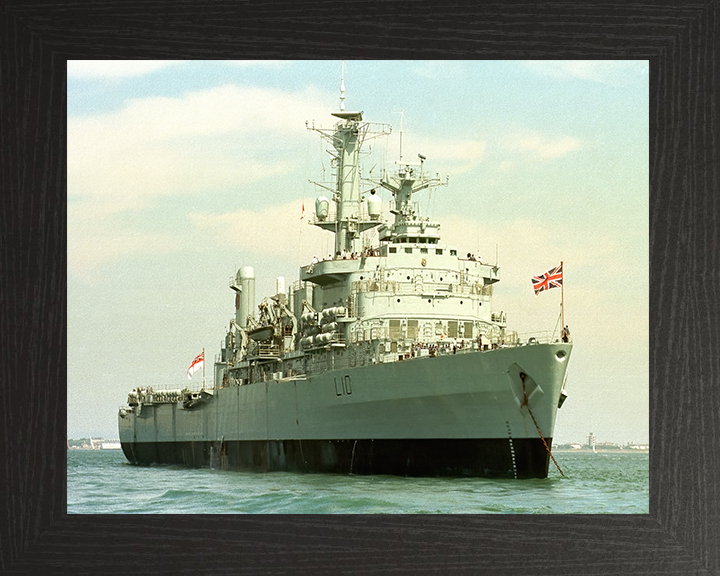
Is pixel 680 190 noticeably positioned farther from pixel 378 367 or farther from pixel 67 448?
pixel 378 367

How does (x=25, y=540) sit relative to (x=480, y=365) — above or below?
below

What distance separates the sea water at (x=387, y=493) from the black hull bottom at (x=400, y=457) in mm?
277

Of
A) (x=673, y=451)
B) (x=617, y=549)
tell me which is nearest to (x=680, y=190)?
(x=673, y=451)

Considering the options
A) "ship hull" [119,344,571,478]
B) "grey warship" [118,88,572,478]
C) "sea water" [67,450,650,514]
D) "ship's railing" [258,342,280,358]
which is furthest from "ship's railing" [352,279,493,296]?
"sea water" [67,450,650,514]

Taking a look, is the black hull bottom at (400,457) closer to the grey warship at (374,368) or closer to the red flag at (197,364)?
the grey warship at (374,368)

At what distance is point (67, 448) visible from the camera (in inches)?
457

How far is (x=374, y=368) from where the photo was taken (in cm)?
2117

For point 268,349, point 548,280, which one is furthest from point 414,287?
point 548,280

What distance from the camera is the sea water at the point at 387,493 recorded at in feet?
44.3

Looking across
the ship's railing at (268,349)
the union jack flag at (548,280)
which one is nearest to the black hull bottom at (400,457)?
the ship's railing at (268,349)

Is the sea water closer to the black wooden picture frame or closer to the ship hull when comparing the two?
the ship hull

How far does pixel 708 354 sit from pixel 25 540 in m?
6.84

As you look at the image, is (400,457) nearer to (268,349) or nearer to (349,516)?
(268,349)

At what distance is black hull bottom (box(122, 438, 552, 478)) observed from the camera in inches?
752
